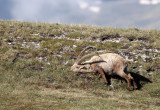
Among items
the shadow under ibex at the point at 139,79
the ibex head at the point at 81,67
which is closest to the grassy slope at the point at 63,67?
the shadow under ibex at the point at 139,79

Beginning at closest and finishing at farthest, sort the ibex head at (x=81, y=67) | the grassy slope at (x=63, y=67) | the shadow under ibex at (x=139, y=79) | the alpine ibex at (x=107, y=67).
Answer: the grassy slope at (x=63, y=67) < the alpine ibex at (x=107, y=67) < the shadow under ibex at (x=139, y=79) < the ibex head at (x=81, y=67)

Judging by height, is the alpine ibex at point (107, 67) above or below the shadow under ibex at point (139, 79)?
above

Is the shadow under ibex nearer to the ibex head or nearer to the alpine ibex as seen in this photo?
the alpine ibex

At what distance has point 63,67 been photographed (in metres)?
25.4

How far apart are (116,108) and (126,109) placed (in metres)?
0.64

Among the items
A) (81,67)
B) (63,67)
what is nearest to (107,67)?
(81,67)


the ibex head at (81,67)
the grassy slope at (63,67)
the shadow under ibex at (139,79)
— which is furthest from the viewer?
the ibex head at (81,67)

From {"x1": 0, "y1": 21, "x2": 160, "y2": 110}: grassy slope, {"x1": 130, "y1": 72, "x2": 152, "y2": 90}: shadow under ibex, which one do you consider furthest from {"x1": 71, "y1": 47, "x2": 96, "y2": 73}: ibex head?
{"x1": 130, "y1": 72, "x2": 152, "y2": 90}: shadow under ibex

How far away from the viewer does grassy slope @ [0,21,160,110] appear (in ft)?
56.5

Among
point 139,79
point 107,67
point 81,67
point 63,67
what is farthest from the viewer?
point 63,67

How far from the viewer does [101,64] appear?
23344 millimetres

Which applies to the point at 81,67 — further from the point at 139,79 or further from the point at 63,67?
the point at 139,79

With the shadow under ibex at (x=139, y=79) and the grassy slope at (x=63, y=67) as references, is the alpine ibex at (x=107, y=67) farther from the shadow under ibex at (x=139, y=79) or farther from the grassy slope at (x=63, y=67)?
the shadow under ibex at (x=139, y=79)

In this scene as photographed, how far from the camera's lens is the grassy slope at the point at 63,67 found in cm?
1723
